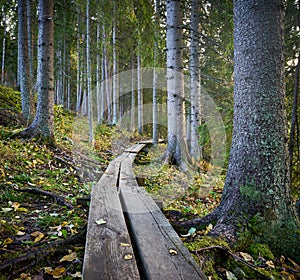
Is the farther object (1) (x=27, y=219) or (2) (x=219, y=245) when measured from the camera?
(1) (x=27, y=219)

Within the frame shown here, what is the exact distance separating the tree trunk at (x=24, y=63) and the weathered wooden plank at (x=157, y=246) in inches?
274

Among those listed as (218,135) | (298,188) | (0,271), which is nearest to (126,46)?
(218,135)

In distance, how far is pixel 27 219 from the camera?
116 inches

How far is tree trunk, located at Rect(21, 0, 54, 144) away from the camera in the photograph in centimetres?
650

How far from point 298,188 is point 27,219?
5773 mm

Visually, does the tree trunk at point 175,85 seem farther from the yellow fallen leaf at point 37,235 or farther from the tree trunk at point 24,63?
the yellow fallen leaf at point 37,235

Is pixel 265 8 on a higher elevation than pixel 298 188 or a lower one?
higher

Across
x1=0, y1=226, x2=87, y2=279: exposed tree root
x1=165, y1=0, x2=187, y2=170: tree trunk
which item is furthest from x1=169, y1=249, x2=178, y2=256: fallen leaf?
x1=165, y1=0, x2=187, y2=170: tree trunk

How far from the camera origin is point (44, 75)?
6547 millimetres

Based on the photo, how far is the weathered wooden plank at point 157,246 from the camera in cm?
155

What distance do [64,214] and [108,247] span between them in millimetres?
1644

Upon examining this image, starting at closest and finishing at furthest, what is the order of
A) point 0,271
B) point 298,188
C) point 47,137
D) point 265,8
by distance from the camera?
1. point 0,271
2. point 265,8
3. point 298,188
4. point 47,137

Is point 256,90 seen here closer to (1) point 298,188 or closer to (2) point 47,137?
(1) point 298,188

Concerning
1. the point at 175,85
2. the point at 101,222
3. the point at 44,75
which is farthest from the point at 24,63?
the point at 101,222
